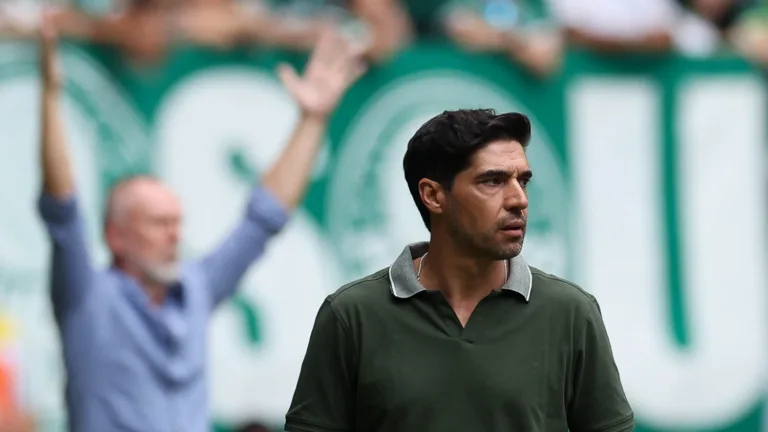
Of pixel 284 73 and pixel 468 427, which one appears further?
pixel 284 73

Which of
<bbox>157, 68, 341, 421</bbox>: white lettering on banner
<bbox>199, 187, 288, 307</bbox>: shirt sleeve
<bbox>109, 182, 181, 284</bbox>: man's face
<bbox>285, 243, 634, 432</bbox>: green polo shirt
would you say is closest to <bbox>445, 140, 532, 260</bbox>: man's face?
<bbox>285, 243, 634, 432</bbox>: green polo shirt

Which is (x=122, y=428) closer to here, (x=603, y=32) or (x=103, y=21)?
(x=103, y=21)

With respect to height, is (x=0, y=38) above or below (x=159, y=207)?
above

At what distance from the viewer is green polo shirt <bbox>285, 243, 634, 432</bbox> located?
3525mm

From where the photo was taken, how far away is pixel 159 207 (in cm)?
554

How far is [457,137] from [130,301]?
2108 mm

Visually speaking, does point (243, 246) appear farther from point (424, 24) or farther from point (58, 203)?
point (424, 24)

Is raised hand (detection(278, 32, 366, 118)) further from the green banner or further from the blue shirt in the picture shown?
the green banner

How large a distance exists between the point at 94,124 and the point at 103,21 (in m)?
0.48

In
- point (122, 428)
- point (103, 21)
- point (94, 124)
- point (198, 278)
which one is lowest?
point (122, 428)

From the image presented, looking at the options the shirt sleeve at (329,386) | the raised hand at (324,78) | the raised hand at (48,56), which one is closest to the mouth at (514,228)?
the shirt sleeve at (329,386)

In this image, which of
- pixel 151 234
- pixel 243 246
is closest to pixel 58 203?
pixel 151 234

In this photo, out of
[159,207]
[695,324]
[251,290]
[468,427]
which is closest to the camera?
[468,427]

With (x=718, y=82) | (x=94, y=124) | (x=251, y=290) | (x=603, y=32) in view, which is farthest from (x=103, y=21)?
(x=718, y=82)
